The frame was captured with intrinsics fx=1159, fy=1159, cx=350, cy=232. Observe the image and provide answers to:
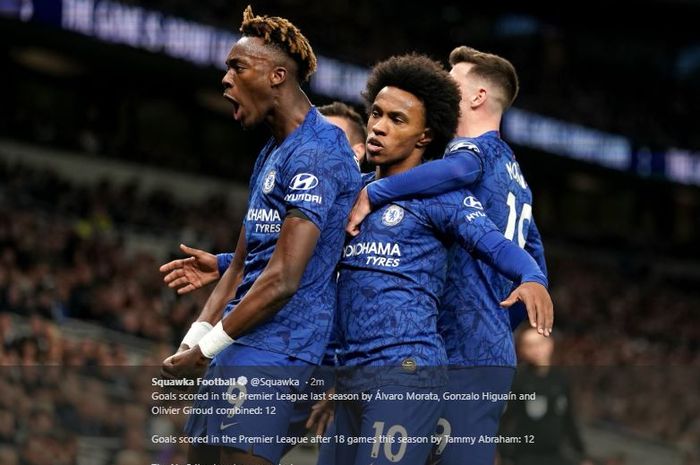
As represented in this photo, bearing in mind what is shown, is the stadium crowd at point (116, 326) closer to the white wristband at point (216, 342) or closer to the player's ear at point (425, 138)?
the white wristband at point (216, 342)

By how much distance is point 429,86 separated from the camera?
13.6 ft

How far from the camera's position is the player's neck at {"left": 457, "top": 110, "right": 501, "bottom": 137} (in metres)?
4.58

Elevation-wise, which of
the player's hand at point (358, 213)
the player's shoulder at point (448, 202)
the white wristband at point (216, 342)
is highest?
the player's shoulder at point (448, 202)

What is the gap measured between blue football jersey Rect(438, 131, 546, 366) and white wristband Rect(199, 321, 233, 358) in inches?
35.2

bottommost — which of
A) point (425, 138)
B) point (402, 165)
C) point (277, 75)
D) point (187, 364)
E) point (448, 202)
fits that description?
point (187, 364)

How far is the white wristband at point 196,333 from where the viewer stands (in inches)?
161

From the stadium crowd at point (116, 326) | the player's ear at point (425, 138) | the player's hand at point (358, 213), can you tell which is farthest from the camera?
the stadium crowd at point (116, 326)

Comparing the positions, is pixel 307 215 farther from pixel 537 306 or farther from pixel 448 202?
pixel 537 306

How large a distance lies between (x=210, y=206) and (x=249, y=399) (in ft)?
51.9

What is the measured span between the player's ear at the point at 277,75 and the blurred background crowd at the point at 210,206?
1684mm

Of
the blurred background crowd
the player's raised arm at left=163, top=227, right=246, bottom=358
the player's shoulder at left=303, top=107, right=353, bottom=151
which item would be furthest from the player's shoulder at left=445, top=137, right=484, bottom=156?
the blurred background crowd

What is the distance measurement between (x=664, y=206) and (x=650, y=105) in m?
3.93

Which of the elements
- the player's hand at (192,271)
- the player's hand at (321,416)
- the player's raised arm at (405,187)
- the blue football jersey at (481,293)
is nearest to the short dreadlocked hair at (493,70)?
the blue football jersey at (481,293)

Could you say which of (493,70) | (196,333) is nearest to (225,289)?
(196,333)
